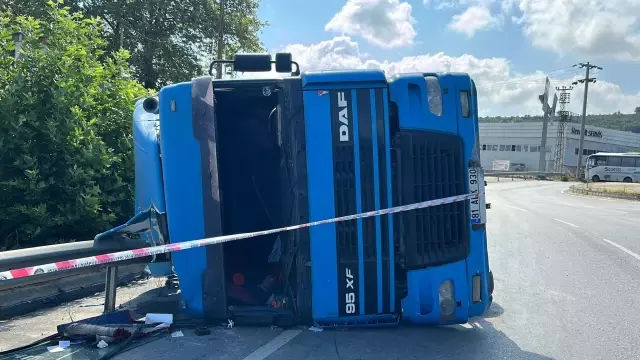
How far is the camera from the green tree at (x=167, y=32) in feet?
76.6

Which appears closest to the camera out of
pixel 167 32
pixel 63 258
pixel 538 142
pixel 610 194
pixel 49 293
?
pixel 63 258

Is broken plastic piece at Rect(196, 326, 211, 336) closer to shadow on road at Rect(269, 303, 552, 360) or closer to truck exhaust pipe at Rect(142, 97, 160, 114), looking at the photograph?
shadow on road at Rect(269, 303, 552, 360)

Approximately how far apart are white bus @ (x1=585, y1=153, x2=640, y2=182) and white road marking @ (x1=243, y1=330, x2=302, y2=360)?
50.8 metres

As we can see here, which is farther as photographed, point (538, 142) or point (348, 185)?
point (538, 142)

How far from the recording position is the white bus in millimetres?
46750

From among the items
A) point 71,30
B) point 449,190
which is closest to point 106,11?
point 71,30

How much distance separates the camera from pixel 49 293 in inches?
204

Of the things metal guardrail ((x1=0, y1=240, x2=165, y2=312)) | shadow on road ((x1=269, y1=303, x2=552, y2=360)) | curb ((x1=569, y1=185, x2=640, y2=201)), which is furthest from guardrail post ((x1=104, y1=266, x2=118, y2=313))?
curb ((x1=569, y1=185, x2=640, y2=201))

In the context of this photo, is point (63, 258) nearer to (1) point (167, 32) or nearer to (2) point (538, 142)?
(1) point (167, 32)

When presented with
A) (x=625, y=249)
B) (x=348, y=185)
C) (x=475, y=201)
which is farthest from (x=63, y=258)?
(x=625, y=249)

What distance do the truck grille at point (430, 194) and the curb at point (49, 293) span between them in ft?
8.68

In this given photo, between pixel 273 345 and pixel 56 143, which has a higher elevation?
pixel 56 143

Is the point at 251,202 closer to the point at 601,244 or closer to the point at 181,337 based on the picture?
the point at 181,337

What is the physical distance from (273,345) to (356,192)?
1340 mm
